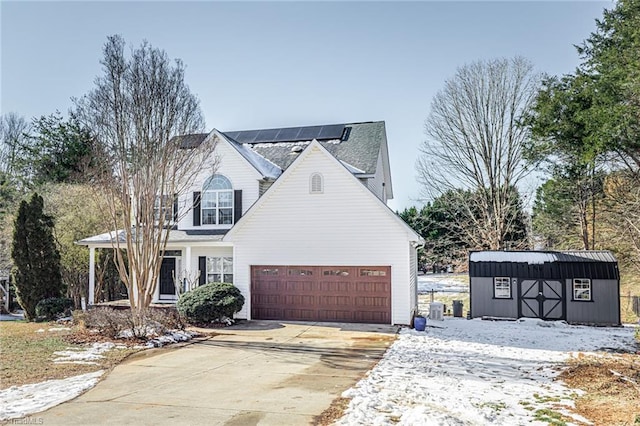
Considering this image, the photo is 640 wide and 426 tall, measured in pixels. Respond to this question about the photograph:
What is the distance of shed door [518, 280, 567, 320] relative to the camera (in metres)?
18.5

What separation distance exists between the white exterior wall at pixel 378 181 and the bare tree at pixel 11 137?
26.7m

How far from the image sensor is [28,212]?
59.1ft

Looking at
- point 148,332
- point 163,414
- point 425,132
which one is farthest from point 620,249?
point 163,414

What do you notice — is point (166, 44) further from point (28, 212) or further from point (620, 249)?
point (620, 249)

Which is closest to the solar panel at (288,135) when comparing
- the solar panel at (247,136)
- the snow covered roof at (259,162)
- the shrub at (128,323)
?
the solar panel at (247,136)

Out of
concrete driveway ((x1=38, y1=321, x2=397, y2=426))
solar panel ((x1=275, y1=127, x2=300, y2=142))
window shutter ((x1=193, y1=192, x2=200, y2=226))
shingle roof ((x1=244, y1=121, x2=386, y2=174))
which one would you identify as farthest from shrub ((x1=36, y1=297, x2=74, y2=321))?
solar panel ((x1=275, y1=127, x2=300, y2=142))

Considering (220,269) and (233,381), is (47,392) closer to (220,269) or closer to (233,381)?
(233,381)

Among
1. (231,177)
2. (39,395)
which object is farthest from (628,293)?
(39,395)

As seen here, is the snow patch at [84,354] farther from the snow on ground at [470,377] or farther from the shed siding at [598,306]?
the shed siding at [598,306]

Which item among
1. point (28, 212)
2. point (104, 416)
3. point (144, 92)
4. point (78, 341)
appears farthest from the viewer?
point (28, 212)

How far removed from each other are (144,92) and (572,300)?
17.5m

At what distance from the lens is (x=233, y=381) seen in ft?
29.1

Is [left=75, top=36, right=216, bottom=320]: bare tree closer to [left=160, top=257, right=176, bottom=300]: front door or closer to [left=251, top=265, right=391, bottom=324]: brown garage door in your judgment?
[left=251, top=265, right=391, bottom=324]: brown garage door

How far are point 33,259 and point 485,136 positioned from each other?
22874 millimetres
